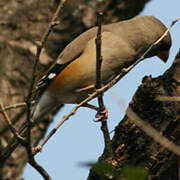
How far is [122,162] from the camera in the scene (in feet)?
12.8

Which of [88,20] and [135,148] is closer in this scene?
[135,148]

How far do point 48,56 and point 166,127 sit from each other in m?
3.69

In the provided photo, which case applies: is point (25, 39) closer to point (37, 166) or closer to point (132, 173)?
point (37, 166)

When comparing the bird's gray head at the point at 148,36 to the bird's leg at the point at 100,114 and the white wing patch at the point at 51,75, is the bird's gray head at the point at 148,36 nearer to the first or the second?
the bird's leg at the point at 100,114

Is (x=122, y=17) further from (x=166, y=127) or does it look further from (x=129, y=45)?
(x=166, y=127)

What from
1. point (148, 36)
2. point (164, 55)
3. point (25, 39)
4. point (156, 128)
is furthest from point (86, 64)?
point (25, 39)

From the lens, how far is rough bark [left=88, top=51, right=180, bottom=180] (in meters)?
3.67

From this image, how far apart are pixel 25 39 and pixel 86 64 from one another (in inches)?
95.8

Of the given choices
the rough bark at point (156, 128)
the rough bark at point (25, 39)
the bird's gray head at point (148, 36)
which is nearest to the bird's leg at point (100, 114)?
the rough bark at point (156, 128)

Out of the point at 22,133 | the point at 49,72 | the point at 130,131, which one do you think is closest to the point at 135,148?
the point at 130,131

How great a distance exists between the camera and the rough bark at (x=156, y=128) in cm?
367

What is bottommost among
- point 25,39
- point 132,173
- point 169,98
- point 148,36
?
point 25,39

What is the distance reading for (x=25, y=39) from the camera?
6977 mm

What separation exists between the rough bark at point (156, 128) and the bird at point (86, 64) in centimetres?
96
